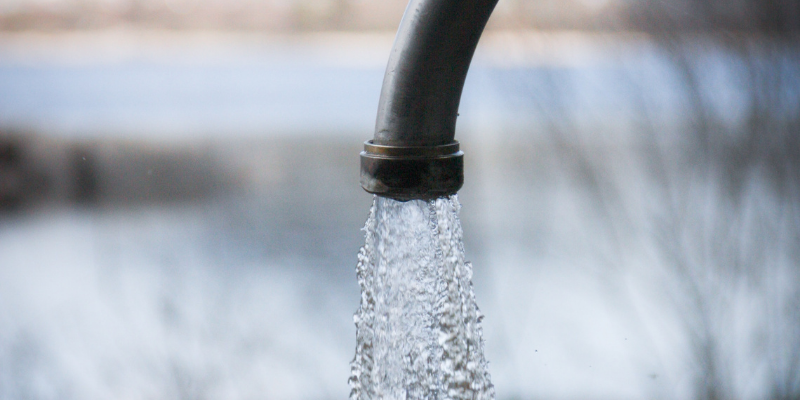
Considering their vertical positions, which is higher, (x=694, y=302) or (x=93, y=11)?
(x=93, y=11)

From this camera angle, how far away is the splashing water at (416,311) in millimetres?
332

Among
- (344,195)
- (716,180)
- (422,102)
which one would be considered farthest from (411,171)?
(344,195)

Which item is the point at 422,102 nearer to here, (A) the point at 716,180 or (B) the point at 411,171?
(B) the point at 411,171

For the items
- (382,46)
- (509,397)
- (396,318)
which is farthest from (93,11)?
(396,318)

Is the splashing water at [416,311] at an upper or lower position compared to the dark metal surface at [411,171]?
lower

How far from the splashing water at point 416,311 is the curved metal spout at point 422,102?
1.3 inches

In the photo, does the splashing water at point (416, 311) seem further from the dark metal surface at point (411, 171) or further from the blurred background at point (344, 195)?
the blurred background at point (344, 195)

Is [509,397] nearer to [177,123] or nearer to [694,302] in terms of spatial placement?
[694,302]

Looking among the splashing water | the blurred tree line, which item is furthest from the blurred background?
the splashing water

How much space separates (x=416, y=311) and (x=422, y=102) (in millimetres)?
138

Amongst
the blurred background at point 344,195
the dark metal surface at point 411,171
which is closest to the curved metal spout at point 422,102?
the dark metal surface at point 411,171

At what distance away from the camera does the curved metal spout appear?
277 mm

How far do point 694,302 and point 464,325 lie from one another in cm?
100

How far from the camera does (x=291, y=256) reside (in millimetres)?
1652
